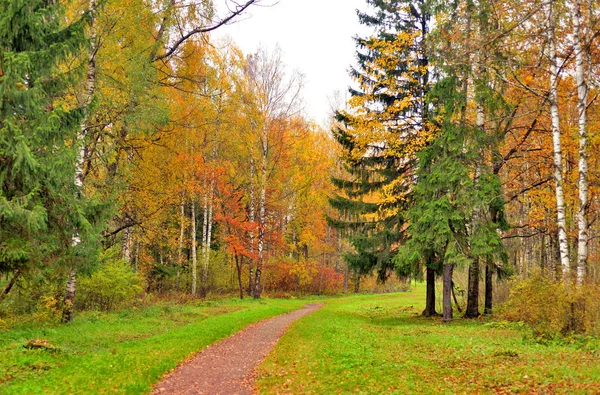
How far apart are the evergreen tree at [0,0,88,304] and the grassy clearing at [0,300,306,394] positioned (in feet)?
6.75

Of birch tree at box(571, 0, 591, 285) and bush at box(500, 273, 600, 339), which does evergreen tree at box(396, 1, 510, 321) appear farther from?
birch tree at box(571, 0, 591, 285)

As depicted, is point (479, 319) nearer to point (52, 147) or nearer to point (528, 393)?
point (528, 393)

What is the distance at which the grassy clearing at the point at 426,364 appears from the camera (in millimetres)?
6266

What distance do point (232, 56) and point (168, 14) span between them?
36.4 ft

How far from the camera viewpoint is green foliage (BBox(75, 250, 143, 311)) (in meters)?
14.5

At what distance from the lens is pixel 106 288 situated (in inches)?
583

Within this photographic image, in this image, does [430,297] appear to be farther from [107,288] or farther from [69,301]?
[69,301]

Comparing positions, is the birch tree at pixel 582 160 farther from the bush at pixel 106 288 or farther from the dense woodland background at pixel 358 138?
the bush at pixel 106 288

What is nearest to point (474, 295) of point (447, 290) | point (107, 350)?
point (447, 290)

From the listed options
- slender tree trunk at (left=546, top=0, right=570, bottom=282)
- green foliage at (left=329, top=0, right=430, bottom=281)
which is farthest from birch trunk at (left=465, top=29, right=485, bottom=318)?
slender tree trunk at (left=546, top=0, right=570, bottom=282)

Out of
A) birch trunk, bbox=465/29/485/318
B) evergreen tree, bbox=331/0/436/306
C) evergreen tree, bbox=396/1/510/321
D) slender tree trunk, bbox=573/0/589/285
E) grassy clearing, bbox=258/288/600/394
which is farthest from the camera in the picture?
evergreen tree, bbox=331/0/436/306

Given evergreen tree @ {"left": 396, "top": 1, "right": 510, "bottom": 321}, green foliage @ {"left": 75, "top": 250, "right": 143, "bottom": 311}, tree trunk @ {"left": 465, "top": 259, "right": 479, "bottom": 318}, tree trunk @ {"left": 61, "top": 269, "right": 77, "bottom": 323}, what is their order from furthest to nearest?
1. tree trunk @ {"left": 465, "top": 259, "right": 479, "bottom": 318}
2. green foliage @ {"left": 75, "top": 250, "right": 143, "bottom": 311}
3. evergreen tree @ {"left": 396, "top": 1, "right": 510, "bottom": 321}
4. tree trunk @ {"left": 61, "top": 269, "right": 77, "bottom": 323}

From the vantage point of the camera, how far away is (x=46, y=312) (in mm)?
11414

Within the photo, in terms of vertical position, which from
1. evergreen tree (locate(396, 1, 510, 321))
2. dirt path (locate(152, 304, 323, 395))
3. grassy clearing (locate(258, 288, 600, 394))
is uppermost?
evergreen tree (locate(396, 1, 510, 321))
